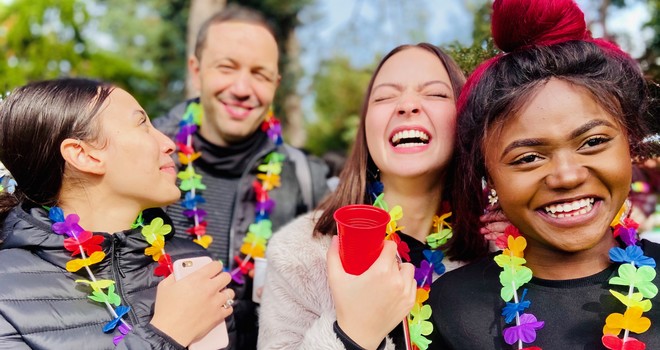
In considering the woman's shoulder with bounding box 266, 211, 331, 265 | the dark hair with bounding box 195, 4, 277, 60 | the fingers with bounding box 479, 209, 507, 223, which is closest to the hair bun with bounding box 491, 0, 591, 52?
the fingers with bounding box 479, 209, 507, 223

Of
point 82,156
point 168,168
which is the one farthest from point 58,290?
point 168,168

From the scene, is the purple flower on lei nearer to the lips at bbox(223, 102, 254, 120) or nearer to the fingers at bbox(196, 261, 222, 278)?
the fingers at bbox(196, 261, 222, 278)

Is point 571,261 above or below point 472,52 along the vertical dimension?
below

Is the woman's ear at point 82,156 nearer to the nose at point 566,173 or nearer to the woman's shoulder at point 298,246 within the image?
the woman's shoulder at point 298,246

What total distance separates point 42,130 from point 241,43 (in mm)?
1477

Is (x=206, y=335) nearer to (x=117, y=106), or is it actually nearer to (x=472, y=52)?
(x=117, y=106)

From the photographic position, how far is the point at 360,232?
1438 mm

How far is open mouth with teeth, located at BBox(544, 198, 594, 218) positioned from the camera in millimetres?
1602

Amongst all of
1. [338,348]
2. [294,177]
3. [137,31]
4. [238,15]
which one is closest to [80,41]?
[238,15]

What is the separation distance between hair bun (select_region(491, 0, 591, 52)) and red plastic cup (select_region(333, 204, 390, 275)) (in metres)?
0.75

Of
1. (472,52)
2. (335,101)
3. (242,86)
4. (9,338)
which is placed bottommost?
(335,101)

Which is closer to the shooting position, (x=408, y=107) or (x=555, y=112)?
(x=555, y=112)

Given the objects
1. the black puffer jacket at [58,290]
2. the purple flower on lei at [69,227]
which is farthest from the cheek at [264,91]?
the purple flower on lei at [69,227]

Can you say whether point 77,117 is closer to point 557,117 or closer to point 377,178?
point 377,178
